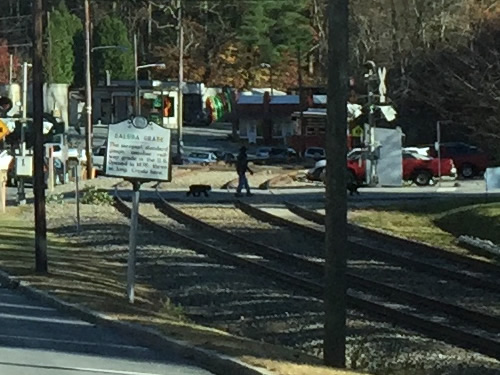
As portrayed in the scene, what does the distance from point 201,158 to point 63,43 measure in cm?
3543

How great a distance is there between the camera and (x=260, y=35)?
102 metres

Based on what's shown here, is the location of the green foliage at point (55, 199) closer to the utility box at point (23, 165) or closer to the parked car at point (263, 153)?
the utility box at point (23, 165)

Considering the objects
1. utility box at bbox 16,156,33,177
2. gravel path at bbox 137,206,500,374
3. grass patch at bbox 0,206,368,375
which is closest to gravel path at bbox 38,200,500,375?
gravel path at bbox 137,206,500,374

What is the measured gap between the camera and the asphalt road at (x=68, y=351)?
11.5m

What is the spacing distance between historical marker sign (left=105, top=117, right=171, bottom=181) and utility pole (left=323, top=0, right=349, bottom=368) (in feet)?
14.8

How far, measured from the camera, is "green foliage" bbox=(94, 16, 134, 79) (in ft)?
330

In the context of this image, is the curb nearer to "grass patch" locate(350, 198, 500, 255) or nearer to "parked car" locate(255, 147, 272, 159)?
"grass patch" locate(350, 198, 500, 255)

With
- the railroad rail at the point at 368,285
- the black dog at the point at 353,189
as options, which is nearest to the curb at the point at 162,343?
the railroad rail at the point at 368,285

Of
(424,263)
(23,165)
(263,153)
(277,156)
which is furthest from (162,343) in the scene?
(263,153)

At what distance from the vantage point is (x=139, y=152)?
638 inches

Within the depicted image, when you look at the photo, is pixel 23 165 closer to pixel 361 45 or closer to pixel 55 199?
pixel 55 199

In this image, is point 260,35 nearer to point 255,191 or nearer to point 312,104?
point 312,104

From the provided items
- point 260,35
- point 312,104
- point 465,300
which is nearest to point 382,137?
point 465,300

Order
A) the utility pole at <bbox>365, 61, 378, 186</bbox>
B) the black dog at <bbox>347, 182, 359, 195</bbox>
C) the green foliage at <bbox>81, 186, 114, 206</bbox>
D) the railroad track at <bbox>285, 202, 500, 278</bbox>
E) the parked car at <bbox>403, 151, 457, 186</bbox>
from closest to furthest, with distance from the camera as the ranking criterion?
the railroad track at <bbox>285, 202, 500, 278</bbox>
the green foliage at <bbox>81, 186, 114, 206</bbox>
the black dog at <bbox>347, 182, 359, 195</bbox>
the utility pole at <bbox>365, 61, 378, 186</bbox>
the parked car at <bbox>403, 151, 457, 186</bbox>
